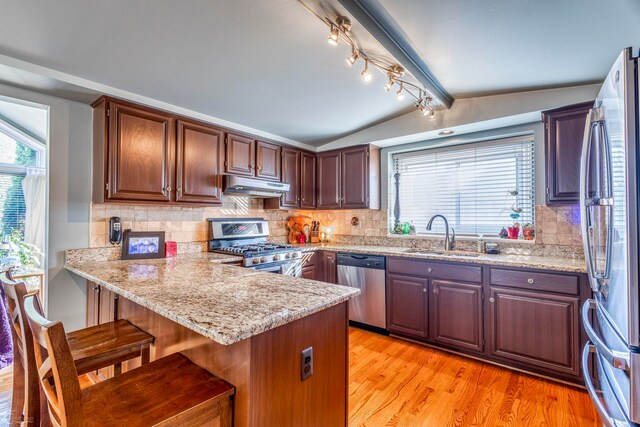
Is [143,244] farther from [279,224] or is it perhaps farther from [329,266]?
[329,266]

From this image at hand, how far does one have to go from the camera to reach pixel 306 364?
3.98ft

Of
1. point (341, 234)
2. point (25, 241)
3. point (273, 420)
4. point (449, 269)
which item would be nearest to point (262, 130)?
point (341, 234)

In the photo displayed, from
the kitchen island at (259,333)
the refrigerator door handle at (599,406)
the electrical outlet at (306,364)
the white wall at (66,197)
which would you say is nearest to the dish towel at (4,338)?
the white wall at (66,197)

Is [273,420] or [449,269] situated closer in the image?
[273,420]

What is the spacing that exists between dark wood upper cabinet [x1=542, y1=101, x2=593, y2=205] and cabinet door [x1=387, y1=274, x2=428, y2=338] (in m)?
1.35

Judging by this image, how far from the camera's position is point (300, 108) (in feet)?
9.83

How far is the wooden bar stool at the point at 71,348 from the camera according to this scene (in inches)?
48.7

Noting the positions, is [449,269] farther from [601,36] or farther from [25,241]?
[25,241]

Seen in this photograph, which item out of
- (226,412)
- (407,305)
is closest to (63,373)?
(226,412)

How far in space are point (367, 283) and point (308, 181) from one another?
1.57 m

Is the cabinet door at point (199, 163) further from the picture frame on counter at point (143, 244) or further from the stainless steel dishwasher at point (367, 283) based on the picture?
the stainless steel dishwasher at point (367, 283)

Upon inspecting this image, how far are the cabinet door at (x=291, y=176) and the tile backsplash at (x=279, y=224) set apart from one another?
1.19 feet

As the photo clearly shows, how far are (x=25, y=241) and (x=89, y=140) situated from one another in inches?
93.3

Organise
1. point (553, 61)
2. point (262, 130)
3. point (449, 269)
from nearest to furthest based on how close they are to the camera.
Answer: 1. point (553, 61)
2. point (449, 269)
3. point (262, 130)
